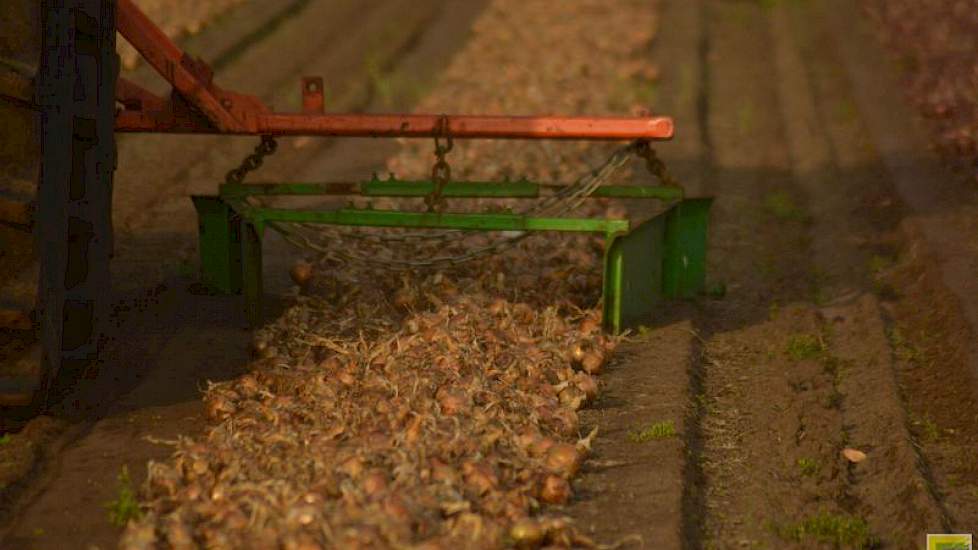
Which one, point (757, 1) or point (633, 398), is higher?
point (757, 1)

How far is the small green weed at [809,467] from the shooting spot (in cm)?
639

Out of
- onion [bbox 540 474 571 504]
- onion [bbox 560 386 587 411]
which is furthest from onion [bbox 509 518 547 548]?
onion [bbox 560 386 587 411]

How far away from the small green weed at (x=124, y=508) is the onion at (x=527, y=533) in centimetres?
135

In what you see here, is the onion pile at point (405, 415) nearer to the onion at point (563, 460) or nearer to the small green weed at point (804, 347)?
the onion at point (563, 460)

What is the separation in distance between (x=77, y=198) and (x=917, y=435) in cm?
378

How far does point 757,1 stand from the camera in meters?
20.8

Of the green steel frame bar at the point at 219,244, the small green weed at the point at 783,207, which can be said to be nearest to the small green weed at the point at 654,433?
the green steel frame bar at the point at 219,244

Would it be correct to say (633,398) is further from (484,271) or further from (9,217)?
(9,217)

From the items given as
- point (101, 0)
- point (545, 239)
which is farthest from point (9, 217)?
point (545, 239)

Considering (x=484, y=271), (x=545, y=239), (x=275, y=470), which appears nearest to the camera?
(x=275, y=470)

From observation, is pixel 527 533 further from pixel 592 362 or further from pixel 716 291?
pixel 716 291

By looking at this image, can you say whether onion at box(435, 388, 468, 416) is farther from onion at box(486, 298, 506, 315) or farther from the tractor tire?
the tractor tire

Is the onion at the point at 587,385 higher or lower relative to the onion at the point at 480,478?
higher

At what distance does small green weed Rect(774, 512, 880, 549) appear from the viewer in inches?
224
